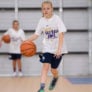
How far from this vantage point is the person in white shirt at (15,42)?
→ 855 cm

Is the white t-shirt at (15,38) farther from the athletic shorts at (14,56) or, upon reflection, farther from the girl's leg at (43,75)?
the girl's leg at (43,75)

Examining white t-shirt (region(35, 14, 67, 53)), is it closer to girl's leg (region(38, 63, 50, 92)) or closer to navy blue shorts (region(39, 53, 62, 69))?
navy blue shorts (region(39, 53, 62, 69))

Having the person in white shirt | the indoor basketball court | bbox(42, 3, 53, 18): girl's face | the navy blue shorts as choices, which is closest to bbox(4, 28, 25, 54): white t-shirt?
the person in white shirt

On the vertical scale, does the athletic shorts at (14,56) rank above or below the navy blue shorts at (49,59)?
below

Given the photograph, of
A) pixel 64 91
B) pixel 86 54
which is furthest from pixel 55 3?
pixel 64 91

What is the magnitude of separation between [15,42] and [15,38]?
0.40 feet

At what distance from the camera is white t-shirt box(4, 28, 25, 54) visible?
8.54 meters

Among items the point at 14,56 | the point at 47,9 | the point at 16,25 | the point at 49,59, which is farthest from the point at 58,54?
the point at 14,56

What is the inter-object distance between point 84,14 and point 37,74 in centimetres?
231

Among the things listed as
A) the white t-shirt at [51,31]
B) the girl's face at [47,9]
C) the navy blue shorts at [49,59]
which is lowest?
the navy blue shorts at [49,59]

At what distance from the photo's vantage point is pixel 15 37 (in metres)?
8.59

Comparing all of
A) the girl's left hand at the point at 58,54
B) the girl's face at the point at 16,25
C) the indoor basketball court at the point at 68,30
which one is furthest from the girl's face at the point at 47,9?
the indoor basketball court at the point at 68,30

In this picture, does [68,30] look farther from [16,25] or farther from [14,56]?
[14,56]

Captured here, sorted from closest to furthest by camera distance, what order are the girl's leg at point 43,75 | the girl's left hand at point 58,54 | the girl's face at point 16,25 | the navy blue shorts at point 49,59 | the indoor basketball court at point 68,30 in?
1. the girl's leg at point 43,75
2. the girl's left hand at point 58,54
3. the navy blue shorts at point 49,59
4. the girl's face at point 16,25
5. the indoor basketball court at point 68,30
